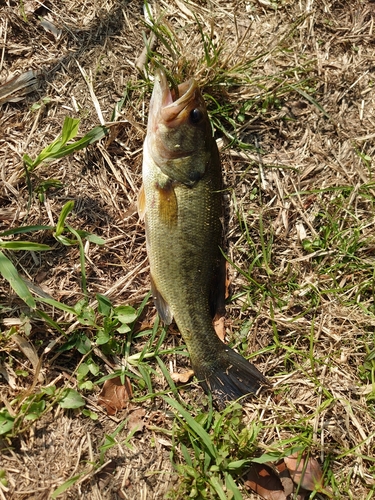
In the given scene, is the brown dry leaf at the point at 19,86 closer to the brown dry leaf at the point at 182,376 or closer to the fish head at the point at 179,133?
the fish head at the point at 179,133

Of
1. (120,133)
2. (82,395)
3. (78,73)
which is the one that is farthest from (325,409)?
(78,73)

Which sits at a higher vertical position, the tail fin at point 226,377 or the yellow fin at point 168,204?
the yellow fin at point 168,204

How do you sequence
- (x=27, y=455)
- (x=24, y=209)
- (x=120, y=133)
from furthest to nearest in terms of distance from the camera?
(x=120, y=133) < (x=24, y=209) < (x=27, y=455)

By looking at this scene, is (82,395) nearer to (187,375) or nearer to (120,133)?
(187,375)

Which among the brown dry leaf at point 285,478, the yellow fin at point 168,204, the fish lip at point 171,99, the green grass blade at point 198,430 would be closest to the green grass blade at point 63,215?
the yellow fin at point 168,204

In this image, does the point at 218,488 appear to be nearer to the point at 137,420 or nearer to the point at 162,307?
the point at 137,420

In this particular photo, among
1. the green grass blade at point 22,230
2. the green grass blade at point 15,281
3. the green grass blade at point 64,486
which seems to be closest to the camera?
the green grass blade at point 64,486

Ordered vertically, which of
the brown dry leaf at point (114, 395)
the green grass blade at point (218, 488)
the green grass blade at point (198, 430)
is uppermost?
the brown dry leaf at point (114, 395)
